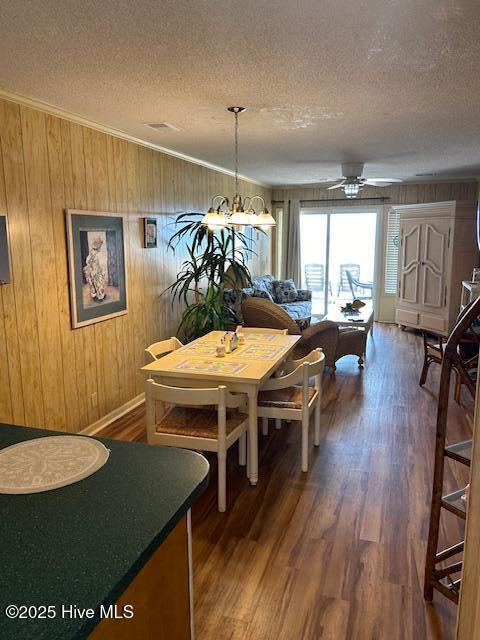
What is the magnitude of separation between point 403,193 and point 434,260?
173cm

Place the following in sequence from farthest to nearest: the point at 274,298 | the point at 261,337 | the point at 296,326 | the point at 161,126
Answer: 1. the point at 274,298
2. the point at 296,326
3. the point at 261,337
4. the point at 161,126

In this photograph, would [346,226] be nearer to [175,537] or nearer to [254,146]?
[254,146]

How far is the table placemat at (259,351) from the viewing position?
336 centimetres

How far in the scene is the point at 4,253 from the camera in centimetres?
291

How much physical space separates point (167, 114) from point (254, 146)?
4.86ft

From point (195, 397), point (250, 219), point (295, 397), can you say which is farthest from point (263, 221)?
point (195, 397)

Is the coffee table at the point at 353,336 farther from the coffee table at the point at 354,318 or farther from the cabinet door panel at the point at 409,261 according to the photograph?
the cabinet door panel at the point at 409,261

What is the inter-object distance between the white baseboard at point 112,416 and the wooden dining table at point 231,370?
1026mm

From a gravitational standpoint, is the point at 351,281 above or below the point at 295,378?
above

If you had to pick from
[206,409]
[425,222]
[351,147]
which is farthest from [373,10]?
[425,222]

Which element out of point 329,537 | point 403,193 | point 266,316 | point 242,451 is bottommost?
point 329,537

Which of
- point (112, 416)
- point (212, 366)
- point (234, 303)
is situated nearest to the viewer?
point (212, 366)

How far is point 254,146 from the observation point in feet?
15.6

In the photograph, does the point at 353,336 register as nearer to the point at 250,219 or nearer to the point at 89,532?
the point at 250,219
